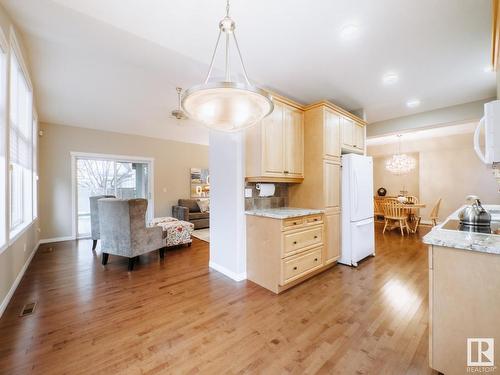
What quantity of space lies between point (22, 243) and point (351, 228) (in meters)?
4.81

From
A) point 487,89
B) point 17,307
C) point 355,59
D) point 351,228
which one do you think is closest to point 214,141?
point 355,59

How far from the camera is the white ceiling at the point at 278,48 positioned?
6.10 ft

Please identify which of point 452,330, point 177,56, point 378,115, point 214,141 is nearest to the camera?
point 452,330

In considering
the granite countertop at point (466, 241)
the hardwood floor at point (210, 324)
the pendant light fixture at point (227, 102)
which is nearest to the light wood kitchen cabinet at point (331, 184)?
the hardwood floor at point (210, 324)

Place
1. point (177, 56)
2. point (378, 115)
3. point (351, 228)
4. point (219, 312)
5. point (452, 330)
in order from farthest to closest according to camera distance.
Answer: point (378, 115), point (351, 228), point (177, 56), point (219, 312), point (452, 330)

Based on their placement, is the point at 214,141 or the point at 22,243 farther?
the point at 214,141

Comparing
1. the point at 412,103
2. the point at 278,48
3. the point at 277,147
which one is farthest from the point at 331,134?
the point at 412,103

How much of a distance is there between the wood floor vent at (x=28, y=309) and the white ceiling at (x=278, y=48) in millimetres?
2805

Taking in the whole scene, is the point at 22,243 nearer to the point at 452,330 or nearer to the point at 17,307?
the point at 17,307

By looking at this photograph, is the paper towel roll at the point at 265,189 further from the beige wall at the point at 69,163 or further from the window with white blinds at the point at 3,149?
the beige wall at the point at 69,163

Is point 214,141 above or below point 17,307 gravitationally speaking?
above

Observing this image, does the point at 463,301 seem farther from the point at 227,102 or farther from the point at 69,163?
the point at 69,163

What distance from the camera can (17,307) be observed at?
2.24 metres

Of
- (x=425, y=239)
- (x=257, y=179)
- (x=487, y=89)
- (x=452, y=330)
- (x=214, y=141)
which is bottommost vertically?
(x=452, y=330)
